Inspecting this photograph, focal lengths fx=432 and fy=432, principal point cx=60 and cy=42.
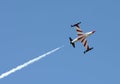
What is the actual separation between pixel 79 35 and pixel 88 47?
5199 millimetres

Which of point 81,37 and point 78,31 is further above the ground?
point 78,31

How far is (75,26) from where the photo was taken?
A: 14838cm

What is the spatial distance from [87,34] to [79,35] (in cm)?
290

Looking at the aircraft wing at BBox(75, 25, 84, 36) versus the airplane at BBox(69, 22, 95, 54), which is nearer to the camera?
the airplane at BBox(69, 22, 95, 54)

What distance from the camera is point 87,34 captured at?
146125mm

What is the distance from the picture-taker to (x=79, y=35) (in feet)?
483

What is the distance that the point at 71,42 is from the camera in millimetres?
141750

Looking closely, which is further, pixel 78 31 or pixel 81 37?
pixel 78 31

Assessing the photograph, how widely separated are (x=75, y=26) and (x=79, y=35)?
3557 mm

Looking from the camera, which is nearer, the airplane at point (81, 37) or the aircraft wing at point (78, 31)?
the airplane at point (81, 37)

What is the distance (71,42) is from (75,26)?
344 inches

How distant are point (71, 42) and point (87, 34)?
754cm

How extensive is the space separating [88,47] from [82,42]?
277cm
